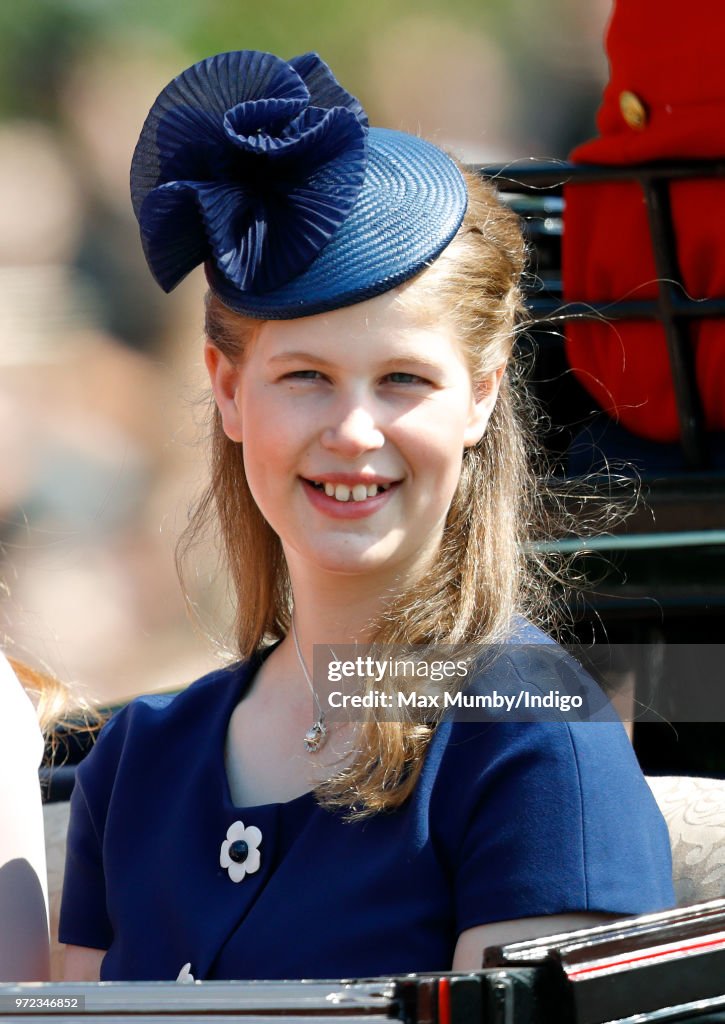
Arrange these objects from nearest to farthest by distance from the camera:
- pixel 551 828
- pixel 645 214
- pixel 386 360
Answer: pixel 551 828 → pixel 386 360 → pixel 645 214

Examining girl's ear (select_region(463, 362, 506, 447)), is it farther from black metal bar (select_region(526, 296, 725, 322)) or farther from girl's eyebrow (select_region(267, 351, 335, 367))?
black metal bar (select_region(526, 296, 725, 322))

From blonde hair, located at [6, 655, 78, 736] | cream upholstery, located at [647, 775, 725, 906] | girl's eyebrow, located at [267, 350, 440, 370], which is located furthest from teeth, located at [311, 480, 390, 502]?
blonde hair, located at [6, 655, 78, 736]

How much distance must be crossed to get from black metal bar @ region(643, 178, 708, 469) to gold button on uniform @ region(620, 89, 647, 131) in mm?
111

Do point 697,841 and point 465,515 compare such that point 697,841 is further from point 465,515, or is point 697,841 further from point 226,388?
point 226,388

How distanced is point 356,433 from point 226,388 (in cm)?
22

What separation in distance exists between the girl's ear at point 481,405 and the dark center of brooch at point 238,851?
43 cm

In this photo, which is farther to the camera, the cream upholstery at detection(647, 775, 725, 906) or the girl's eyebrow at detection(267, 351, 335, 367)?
the cream upholstery at detection(647, 775, 725, 906)

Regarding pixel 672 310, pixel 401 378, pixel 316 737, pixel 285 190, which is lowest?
pixel 316 737

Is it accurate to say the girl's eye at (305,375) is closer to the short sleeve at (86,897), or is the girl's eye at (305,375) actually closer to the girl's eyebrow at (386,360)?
the girl's eyebrow at (386,360)

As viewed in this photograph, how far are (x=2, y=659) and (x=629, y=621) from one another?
0.91 metres

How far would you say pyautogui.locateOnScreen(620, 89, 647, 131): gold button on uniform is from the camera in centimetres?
201

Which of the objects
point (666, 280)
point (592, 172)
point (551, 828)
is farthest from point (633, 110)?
point (551, 828)

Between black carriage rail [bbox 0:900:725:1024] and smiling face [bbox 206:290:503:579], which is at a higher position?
smiling face [bbox 206:290:503:579]

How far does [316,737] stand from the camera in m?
1.43
